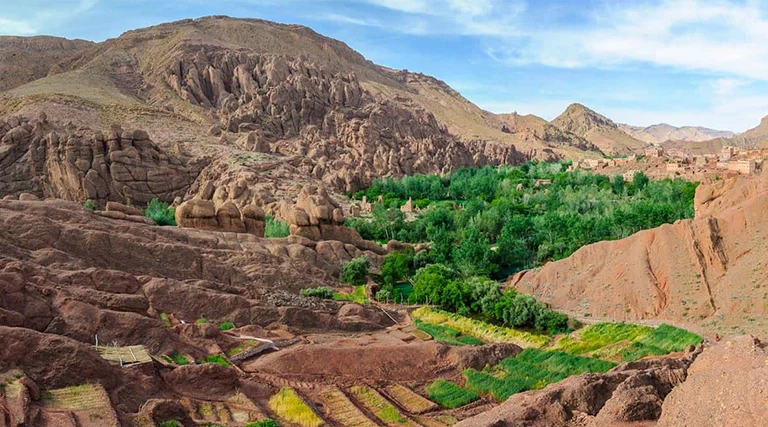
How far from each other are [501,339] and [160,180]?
136 feet

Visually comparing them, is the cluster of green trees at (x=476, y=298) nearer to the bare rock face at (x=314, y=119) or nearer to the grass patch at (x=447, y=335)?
the grass patch at (x=447, y=335)

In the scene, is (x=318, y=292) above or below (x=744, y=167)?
below

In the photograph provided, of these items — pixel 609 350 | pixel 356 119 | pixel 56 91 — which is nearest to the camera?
pixel 609 350

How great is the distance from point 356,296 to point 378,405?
15908mm

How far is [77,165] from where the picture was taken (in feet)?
174

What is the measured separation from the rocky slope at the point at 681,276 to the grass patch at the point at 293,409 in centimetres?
1696

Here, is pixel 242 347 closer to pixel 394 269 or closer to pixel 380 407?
pixel 380 407

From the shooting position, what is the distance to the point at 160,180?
5841 centimetres

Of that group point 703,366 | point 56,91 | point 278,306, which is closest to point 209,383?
point 278,306

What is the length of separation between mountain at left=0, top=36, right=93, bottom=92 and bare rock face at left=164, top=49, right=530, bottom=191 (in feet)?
70.8

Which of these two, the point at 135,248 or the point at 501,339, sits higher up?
the point at 135,248

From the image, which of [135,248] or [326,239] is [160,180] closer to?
[326,239]

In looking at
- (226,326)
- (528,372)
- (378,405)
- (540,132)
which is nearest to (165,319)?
(226,326)

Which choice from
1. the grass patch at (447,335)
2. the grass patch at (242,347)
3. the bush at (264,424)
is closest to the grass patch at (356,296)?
the grass patch at (447,335)
